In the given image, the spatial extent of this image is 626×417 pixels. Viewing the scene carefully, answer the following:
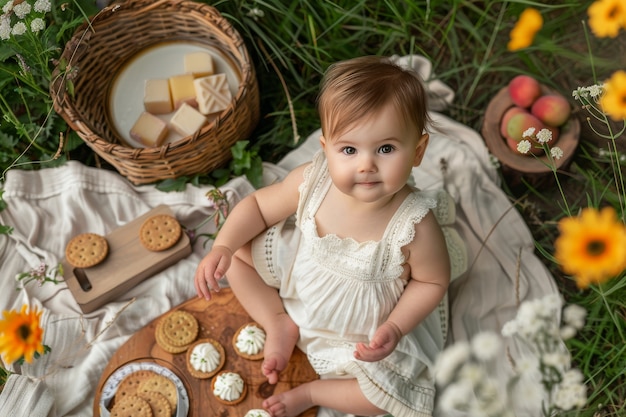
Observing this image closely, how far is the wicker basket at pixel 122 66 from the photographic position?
1598mm

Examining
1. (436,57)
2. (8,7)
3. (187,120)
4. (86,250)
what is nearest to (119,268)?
(86,250)

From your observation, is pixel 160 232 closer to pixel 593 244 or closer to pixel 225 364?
pixel 225 364

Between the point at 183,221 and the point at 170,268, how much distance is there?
0.14 meters

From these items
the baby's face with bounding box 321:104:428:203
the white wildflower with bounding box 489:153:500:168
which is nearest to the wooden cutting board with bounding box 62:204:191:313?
the baby's face with bounding box 321:104:428:203

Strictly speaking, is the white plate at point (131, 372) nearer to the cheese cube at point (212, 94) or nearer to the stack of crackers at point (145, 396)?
the stack of crackers at point (145, 396)

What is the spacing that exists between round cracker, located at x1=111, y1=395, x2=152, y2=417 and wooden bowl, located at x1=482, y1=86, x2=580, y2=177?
1118 mm

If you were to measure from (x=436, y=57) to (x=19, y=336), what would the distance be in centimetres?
143

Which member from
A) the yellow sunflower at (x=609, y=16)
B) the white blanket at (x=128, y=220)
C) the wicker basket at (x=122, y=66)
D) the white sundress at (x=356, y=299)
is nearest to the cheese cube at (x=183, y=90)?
the wicker basket at (x=122, y=66)

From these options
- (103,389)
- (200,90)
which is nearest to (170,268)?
(103,389)

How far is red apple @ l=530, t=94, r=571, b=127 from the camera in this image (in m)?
1.65

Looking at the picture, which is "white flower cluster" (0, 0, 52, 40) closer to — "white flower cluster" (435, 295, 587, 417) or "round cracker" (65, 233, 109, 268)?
"round cracker" (65, 233, 109, 268)

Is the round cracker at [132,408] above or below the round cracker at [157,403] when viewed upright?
above

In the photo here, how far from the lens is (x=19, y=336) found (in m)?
1.27

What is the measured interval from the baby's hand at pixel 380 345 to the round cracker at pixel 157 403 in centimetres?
49
